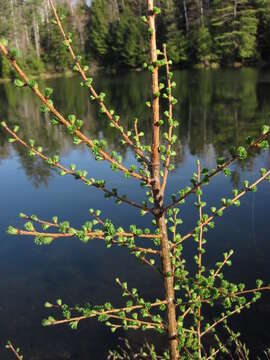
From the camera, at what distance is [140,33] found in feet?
183

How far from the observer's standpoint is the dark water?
628cm

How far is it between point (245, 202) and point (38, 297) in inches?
233

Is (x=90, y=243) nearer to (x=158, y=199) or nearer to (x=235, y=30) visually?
(x=158, y=199)

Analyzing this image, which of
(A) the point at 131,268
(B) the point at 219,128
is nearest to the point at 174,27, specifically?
(B) the point at 219,128

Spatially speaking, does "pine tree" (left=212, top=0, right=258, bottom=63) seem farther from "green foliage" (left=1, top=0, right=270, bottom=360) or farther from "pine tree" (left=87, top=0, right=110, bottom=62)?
"green foliage" (left=1, top=0, right=270, bottom=360)

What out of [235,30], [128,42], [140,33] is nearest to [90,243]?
[235,30]

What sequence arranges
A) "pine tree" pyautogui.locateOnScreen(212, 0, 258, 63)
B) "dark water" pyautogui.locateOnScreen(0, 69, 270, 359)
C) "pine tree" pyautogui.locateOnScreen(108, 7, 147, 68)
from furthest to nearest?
"pine tree" pyautogui.locateOnScreen(108, 7, 147, 68) → "pine tree" pyautogui.locateOnScreen(212, 0, 258, 63) → "dark water" pyautogui.locateOnScreen(0, 69, 270, 359)

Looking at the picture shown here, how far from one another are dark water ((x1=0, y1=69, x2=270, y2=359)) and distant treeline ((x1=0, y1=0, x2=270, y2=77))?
2061 cm

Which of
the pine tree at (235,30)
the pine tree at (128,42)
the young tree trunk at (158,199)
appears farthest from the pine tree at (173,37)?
the young tree trunk at (158,199)

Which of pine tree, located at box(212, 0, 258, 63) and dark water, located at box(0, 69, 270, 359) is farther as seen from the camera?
pine tree, located at box(212, 0, 258, 63)

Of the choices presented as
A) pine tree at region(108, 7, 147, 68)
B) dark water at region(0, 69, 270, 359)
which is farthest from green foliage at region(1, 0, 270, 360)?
pine tree at region(108, 7, 147, 68)

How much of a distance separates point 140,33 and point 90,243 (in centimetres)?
5226

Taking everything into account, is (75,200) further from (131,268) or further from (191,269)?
(191,269)

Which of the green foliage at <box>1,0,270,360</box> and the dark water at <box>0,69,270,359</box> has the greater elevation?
the green foliage at <box>1,0,270,360</box>
